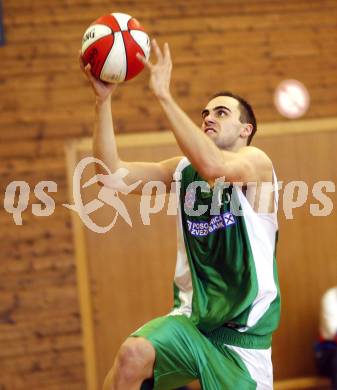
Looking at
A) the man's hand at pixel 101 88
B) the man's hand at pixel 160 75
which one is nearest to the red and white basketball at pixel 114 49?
the man's hand at pixel 101 88

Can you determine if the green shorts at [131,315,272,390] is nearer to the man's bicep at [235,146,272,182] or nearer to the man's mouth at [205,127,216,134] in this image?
the man's bicep at [235,146,272,182]

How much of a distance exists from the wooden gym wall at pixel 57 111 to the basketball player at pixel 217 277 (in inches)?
123

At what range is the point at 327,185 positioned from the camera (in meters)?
7.86

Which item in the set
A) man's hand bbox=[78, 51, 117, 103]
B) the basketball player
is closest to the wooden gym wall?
the basketball player

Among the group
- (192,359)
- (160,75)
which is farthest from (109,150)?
(192,359)

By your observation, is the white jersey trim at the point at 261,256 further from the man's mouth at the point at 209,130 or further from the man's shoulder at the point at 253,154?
the man's mouth at the point at 209,130

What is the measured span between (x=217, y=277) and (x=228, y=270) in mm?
71

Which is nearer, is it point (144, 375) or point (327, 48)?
point (144, 375)

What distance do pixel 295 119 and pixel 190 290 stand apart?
4.09m

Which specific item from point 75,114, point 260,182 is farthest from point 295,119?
point 260,182

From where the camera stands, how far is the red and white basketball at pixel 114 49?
4.05m

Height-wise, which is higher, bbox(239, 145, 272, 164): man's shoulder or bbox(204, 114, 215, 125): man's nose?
bbox(204, 114, 215, 125): man's nose

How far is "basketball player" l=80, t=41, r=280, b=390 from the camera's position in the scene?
3.88 m

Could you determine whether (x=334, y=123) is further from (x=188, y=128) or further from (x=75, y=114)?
(x=188, y=128)
